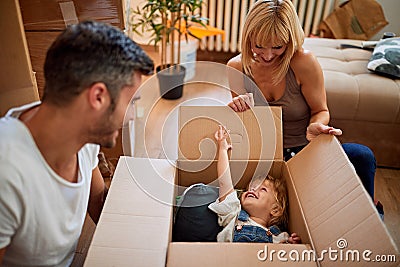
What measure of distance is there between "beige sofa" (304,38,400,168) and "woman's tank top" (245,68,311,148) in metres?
0.57

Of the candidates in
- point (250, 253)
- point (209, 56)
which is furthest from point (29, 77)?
point (209, 56)

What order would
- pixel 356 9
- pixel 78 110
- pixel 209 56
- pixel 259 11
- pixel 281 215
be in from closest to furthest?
pixel 78 110
pixel 281 215
pixel 259 11
pixel 356 9
pixel 209 56

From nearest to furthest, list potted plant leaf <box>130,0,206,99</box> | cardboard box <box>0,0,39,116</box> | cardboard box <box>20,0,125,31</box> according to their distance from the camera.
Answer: cardboard box <box>0,0,39,116</box>, cardboard box <box>20,0,125,31</box>, potted plant leaf <box>130,0,206,99</box>

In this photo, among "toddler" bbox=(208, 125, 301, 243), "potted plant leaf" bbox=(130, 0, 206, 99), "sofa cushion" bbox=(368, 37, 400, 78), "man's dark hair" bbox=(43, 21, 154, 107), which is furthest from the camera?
"potted plant leaf" bbox=(130, 0, 206, 99)

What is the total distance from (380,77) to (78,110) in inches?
72.0

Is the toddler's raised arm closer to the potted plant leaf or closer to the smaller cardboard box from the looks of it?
the smaller cardboard box

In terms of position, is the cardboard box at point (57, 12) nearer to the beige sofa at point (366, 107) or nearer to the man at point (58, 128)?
the man at point (58, 128)

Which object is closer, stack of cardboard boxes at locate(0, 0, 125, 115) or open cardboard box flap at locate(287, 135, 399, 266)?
open cardboard box flap at locate(287, 135, 399, 266)

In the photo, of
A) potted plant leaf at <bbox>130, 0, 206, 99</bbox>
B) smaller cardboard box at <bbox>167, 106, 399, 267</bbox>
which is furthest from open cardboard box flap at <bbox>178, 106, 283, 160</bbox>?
potted plant leaf at <bbox>130, 0, 206, 99</bbox>

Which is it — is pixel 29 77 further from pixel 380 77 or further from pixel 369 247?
pixel 380 77

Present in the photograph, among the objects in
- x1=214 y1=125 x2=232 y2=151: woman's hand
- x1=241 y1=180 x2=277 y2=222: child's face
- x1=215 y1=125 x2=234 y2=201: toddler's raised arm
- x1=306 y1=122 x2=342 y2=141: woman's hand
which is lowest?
x1=241 y1=180 x2=277 y2=222: child's face

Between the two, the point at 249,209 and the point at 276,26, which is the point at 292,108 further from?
the point at 249,209

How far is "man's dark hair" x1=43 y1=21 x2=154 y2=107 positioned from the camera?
672 millimetres

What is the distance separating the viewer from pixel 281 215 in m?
1.18
